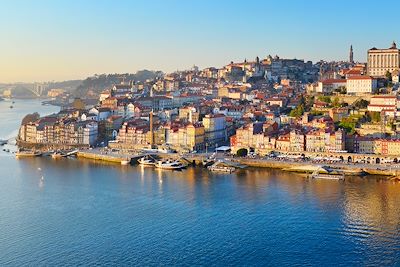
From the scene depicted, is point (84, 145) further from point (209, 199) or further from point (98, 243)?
point (98, 243)

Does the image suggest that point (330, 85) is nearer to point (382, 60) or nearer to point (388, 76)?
point (388, 76)

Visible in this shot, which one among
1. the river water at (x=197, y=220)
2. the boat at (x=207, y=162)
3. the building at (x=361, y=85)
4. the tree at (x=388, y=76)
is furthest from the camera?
the tree at (x=388, y=76)

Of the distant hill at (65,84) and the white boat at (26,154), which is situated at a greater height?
the distant hill at (65,84)

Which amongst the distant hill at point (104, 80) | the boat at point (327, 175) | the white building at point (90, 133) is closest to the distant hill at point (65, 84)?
the distant hill at point (104, 80)

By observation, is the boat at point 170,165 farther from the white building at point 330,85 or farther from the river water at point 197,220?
the white building at point 330,85

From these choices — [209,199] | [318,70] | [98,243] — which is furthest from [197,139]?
[318,70]

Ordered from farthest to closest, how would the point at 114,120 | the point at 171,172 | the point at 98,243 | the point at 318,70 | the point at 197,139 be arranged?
the point at 318,70 < the point at 114,120 < the point at 197,139 < the point at 171,172 < the point at 98,243
